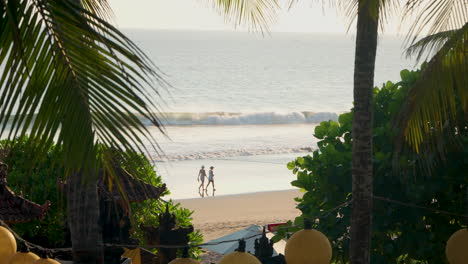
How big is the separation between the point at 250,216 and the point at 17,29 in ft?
Answer: 71.3

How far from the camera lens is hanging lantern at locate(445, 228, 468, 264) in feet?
20.2

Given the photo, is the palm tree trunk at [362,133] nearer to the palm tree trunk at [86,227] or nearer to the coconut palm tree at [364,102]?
the coconut palm tree at [364,102]

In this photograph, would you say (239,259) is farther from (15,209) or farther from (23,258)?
(15,209)

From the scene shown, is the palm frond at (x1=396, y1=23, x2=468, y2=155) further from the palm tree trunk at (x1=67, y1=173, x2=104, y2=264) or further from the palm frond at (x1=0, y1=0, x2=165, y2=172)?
the palm frond at (x1=0, y1=0, x2=165, y2=172)

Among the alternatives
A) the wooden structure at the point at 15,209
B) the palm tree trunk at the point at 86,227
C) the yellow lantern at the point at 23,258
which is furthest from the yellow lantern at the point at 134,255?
the yellow lantern at the point at 23,258

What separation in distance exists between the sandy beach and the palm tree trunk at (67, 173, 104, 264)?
16680 mm

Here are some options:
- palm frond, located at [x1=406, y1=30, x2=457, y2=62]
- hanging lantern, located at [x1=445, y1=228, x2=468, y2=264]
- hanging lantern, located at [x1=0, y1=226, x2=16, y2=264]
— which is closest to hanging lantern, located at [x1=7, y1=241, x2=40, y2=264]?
hanging lantern, located at [x1=0, y1=226, x2=16, y2=264]

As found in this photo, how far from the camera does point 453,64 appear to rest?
6.27 m

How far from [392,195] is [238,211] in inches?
635

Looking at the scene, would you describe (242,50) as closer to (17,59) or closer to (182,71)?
(182,71)

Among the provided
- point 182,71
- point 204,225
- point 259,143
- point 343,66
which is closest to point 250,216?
point 204,225

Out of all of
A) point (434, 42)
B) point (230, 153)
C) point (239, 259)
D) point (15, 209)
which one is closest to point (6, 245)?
point (239, 259)

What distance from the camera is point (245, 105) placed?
6388 centimetres

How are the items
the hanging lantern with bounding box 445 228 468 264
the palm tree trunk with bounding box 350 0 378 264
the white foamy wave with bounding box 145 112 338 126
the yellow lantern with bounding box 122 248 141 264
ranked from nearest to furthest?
1. the hanging lantern with bounding box 445 228 468 264
2. the palm tree trunk with bounding box 350 0 378 264
3. the yellow lantern with bounding box 122 248 141 264
4. the white foamy wave with bounding box 145 112 338 126
